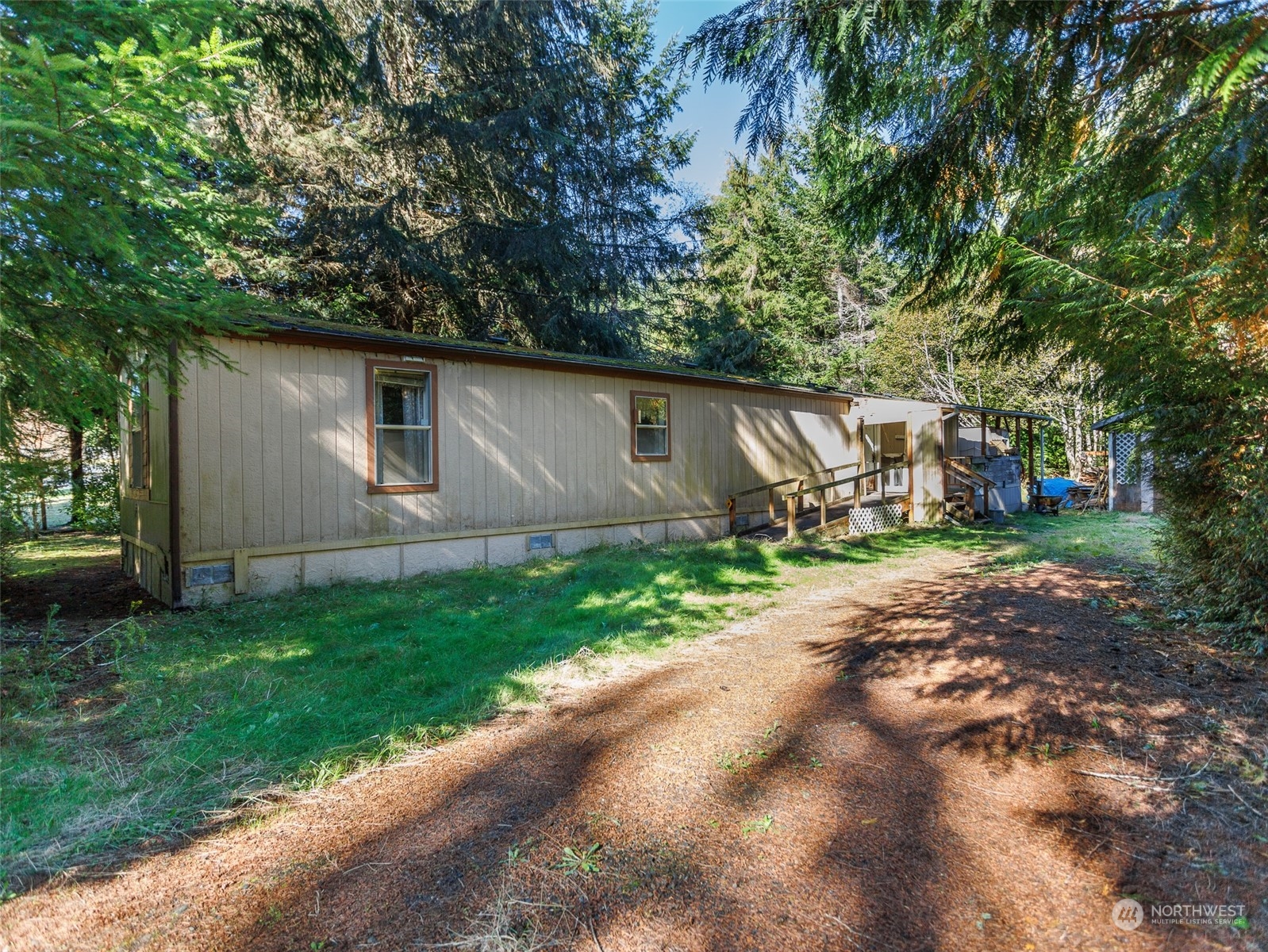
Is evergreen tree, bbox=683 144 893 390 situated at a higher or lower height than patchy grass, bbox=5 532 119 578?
higher

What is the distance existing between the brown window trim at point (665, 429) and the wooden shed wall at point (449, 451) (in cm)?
7

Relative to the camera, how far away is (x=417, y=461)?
734cm

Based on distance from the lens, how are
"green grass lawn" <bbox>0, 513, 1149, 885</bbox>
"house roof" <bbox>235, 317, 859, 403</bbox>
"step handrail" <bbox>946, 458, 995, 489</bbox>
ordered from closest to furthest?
"green grass lawn" <bbox>0, 513, 1149, 885</bbox>
"house roof" <bbox>235, 317, 859, 403</bbox>
"step handrail" <bbox>946, 458, 995, 489</bbox>

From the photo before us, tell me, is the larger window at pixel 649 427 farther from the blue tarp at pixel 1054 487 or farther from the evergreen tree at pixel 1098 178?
the blue tarp at pixel 1054 487

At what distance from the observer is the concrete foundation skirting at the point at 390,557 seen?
19.8ft

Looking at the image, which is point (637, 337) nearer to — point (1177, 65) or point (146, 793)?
point (1177, 65)

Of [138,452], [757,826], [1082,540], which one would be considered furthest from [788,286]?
[757,826]

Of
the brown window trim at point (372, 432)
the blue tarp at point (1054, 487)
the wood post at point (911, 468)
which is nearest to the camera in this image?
the brown window trim at point (372, 432)

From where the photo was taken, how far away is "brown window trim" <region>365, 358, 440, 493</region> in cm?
691

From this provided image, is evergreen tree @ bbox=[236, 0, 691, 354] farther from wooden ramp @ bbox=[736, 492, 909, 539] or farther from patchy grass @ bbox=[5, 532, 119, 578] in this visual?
wooden ramp @ bbox=[736, 492, 909, 539]

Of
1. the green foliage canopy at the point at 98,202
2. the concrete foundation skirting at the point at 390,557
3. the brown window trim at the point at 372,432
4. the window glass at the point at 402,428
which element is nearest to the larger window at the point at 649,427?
the concrete foundation skirting at the point at 390,557

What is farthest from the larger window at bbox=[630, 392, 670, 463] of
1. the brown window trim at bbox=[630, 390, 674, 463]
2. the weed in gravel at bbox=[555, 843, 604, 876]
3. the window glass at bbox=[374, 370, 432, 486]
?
the weed in gravel at bbox=[555, 843, 604, 876]

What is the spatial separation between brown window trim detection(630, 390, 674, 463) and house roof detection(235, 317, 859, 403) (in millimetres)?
307

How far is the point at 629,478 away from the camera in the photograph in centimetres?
945
